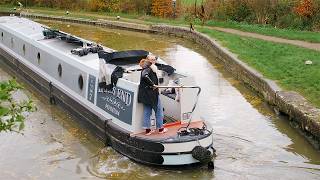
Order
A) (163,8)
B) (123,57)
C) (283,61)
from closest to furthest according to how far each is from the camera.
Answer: (123,57), (283,61), (163,8)

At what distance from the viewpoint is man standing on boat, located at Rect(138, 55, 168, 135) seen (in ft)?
29.0

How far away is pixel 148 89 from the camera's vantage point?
8859 millimetres

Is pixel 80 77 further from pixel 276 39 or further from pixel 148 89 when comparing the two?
pixel 276 39

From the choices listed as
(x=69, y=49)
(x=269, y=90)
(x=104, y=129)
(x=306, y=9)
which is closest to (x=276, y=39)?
(x=306, y=9)

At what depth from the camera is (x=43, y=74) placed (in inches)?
551

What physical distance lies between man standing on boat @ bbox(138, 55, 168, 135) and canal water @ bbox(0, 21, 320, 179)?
0.77m

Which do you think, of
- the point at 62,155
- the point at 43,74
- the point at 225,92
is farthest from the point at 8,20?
the point at 62,155

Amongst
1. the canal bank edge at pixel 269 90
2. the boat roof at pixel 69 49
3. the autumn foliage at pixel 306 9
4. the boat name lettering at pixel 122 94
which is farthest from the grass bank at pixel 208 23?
the boat name lettering at pixel 122 94

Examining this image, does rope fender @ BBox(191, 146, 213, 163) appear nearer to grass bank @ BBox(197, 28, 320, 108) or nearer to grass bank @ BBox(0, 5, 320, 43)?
grass bank @ BBox(197, 28, 320, 108)

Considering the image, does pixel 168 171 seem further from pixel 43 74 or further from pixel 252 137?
pixel 43 74

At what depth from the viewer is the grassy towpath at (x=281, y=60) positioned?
491 inches

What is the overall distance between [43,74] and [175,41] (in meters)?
9.89

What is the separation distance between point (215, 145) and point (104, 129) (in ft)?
6.85

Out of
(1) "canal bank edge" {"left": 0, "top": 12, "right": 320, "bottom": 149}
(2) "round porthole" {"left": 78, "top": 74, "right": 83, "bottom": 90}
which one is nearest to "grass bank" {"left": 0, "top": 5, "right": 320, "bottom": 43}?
(1) "canal bank edge" {"left": 0, "top": 12, "right": 320, "bottom": 149}
